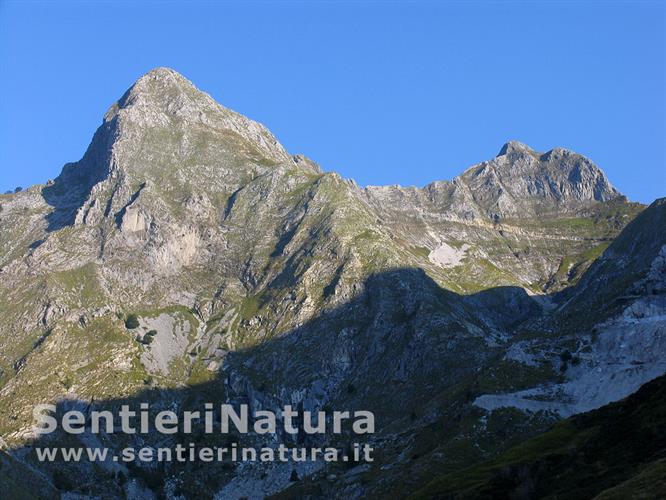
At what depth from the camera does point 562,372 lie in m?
191

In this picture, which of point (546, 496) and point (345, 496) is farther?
Result: point (345, 496)

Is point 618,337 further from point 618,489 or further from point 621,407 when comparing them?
point 618,489

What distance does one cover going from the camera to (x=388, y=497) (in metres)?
171

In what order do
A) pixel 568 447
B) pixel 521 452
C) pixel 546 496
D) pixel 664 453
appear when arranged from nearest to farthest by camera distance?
pixel 664 453, pixel 546 496, pixel 568 447, pixel 521 452

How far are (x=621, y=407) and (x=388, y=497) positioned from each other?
205ft

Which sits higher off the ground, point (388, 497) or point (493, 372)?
point (493, 372)

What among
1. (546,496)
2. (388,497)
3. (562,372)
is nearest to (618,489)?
(546,496)

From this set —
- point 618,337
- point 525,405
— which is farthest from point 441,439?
point 618,337

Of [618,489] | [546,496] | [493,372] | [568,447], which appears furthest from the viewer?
[493,372]

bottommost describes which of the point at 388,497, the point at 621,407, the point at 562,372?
the point at 388,497

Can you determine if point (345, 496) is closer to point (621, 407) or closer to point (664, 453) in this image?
point (621, 407)

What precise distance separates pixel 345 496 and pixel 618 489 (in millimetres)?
114358

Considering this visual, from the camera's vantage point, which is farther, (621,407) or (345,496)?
(345,496)

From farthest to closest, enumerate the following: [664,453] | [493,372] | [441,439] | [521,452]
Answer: [493,372]
[441,439]
[521,452]
[664,453]
